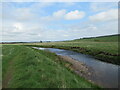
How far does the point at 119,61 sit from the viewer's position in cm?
2769

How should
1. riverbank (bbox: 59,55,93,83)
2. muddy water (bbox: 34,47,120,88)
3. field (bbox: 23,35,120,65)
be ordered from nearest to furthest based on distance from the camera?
muddy water (bbox: 34,47,120,88), riverbank (bbox: 59,55,93,83), field (bbox: 23,35,120,65)

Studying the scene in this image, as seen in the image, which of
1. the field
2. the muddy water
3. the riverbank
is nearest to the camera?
the muddy water

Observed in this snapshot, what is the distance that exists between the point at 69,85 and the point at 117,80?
30.0 ft

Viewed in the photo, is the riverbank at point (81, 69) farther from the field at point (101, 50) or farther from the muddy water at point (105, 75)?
the field at point (101, 50)

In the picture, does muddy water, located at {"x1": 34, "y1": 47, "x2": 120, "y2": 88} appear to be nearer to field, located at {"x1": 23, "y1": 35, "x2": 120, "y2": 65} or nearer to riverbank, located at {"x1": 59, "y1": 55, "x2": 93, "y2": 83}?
riverbank, located at {"x1": 59, "y1": 55, "x2": 93, "y2": 83}

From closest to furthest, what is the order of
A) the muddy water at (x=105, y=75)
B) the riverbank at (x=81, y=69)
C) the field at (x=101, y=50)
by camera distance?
the muddy water at (x=105, y=75) < the riverbank at (x=81, y=69) < the field at (x=101, y=50)

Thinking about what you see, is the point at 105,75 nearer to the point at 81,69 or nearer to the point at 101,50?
the point at 81,69

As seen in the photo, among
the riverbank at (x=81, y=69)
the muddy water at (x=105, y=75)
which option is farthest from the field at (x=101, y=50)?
the riverbank at (x=81, y=69)

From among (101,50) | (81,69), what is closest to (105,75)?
(81,69)

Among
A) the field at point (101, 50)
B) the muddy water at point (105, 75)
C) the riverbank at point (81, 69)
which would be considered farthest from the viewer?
the field at point (101, 50)

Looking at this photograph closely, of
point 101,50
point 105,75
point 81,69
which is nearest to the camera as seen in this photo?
point 105,75

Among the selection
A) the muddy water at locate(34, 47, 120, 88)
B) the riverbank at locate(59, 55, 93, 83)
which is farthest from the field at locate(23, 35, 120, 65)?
the riverbank at locate(59, 55, 93, 83)

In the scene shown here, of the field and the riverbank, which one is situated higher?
the field

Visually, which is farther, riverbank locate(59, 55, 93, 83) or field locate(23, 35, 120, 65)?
field locate(23, 35, 120, 65)
